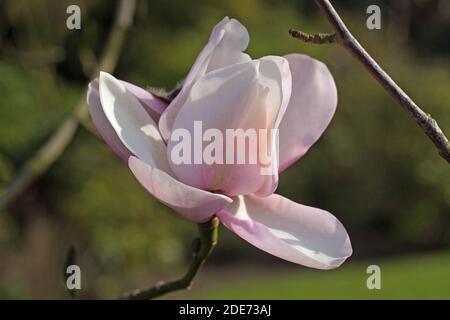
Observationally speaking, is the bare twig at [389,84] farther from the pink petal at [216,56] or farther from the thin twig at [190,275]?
the thin twig at [190,275]

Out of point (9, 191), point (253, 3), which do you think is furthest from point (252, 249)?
point (9, 191)

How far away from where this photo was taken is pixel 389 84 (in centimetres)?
49

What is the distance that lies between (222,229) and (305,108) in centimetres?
449

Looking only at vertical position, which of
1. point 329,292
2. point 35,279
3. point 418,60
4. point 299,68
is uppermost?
point 418,60

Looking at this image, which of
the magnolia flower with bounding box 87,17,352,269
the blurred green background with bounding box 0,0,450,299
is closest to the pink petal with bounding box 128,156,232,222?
the magnolia flower with bounding box 87,17,352,269

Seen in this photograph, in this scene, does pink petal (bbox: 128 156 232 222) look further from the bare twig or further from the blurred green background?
the blurred green background

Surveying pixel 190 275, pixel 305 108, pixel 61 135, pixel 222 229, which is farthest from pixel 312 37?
pixel 222 229

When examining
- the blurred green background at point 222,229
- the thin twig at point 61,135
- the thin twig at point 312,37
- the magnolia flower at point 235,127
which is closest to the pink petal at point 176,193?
the magnolia flower at point 235,127

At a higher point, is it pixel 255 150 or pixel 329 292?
pixel 255 150

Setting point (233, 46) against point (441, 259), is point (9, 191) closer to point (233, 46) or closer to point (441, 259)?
point (233, 46)

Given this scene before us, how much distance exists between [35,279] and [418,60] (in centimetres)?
487

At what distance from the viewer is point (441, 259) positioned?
16.9 feet

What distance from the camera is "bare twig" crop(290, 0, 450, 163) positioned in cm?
49

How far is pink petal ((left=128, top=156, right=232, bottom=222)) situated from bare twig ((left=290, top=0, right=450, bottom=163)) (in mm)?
127
